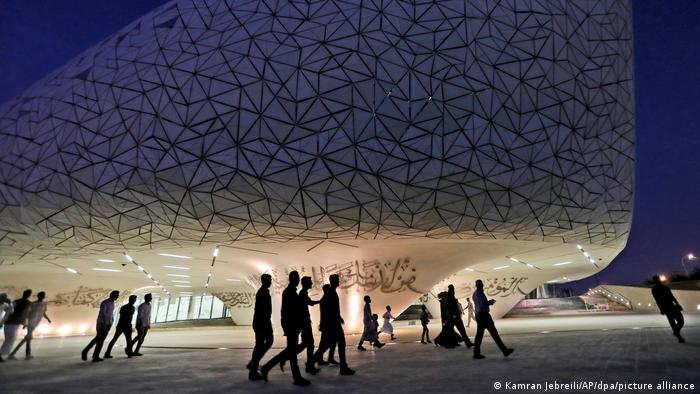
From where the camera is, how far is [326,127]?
12.4m

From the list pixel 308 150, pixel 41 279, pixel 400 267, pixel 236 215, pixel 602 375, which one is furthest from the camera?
pixel 41 279

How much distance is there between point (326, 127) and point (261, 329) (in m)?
8.15

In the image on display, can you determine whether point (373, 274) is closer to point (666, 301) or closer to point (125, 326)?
point (125, 326)

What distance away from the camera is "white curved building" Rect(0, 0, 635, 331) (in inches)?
493

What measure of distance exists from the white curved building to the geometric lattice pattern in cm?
6

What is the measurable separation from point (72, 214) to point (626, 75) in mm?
22791

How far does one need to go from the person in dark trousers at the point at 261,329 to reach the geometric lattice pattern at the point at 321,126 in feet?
24.1

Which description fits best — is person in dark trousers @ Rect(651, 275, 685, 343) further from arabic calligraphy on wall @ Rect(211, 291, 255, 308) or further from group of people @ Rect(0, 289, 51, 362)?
arabic calligraphy on wall @ Rect(211, 291, 255, 308)

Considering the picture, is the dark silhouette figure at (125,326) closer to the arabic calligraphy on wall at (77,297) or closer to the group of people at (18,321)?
the group of people at (18,321)

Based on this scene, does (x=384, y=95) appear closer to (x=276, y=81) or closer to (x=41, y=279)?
(x=276, y=81)

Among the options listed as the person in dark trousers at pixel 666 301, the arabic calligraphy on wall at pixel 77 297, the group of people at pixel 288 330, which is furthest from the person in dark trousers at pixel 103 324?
the arabic calligraphy on wall at pixel 77 297

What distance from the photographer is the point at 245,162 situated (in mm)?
12398

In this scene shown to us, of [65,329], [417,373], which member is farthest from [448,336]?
[65,329]

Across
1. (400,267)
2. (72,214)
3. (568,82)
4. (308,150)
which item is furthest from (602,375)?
(72,214)
